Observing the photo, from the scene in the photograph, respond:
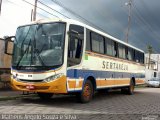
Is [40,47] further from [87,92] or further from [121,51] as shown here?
[121,51]

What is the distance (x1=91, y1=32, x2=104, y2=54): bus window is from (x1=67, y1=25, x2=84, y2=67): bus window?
1.37 meters

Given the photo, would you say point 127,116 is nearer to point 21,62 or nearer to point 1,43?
point 21,62

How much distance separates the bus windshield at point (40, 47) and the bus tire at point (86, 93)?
228cm

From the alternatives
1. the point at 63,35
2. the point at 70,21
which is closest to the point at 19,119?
the point at 63,35

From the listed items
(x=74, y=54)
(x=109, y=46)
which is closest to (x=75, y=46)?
(x=74, y=54)

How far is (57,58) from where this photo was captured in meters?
12.0

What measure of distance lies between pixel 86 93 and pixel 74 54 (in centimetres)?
212

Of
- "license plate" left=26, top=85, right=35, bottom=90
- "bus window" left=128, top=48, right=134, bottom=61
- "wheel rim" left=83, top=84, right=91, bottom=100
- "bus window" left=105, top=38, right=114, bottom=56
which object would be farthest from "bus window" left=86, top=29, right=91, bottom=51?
"bus window" left=128, top=48, right=134, bottom=61

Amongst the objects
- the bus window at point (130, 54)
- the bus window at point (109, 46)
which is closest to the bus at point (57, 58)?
the bus window at point (109, 46)

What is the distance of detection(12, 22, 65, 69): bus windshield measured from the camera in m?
12.1

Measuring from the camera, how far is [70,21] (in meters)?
12.8

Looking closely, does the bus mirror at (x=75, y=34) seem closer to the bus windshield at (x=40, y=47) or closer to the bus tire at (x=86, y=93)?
the bus windshield at (x=40, y=47)

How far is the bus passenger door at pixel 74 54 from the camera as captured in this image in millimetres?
12414

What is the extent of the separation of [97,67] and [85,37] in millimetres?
1977
